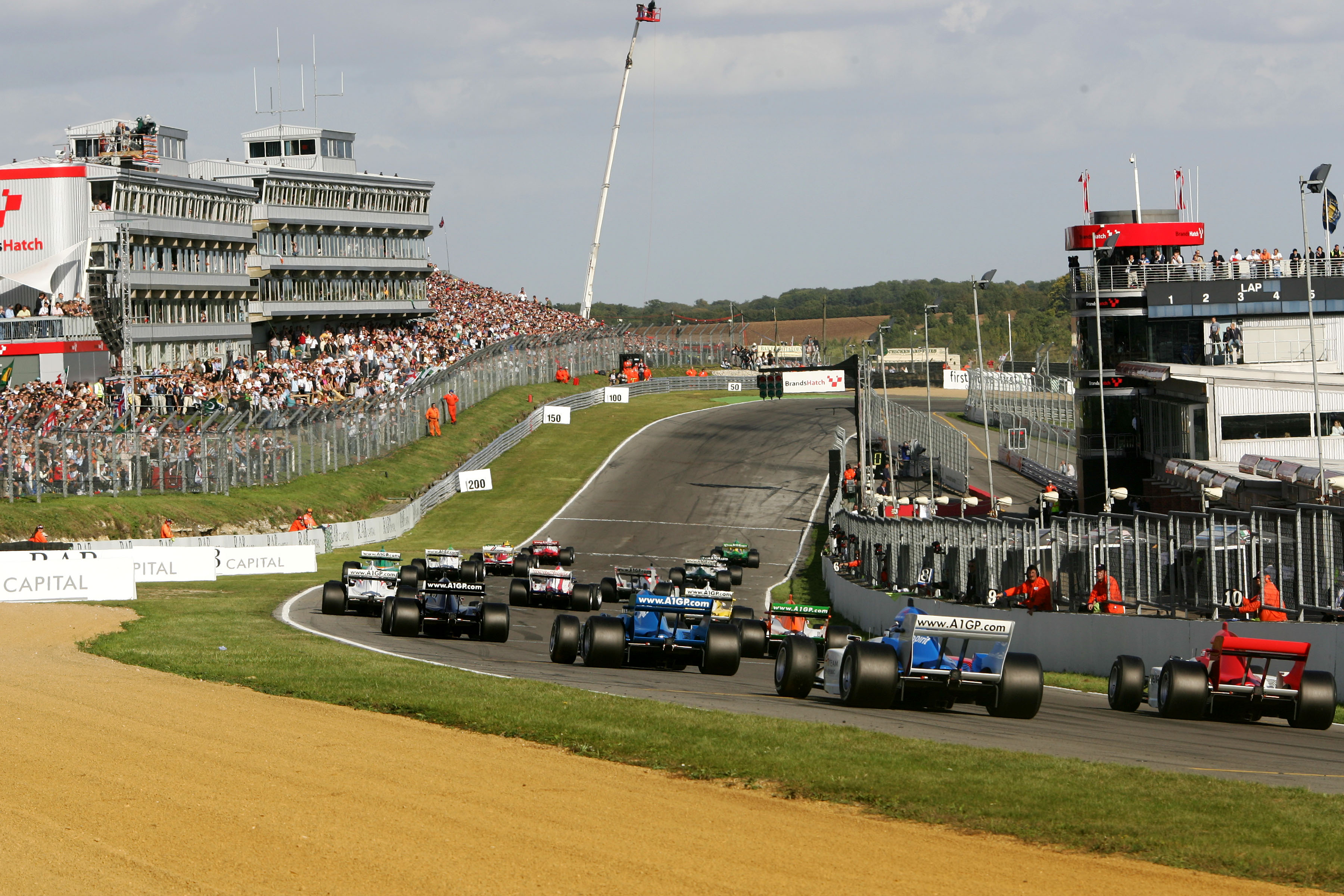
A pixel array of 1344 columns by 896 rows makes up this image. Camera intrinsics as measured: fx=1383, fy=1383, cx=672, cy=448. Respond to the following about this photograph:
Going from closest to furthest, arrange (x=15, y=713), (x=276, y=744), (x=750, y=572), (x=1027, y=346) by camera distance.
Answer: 1. (x=276, y=744)
2. (x=15, y=713)
3. (x=750, y=572)
4. (x=1027, y=346)

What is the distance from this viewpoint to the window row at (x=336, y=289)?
277 feet

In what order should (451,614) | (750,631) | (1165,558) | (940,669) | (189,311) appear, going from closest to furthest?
(940,669)
(1165,558)
(750,631)
(451,614)
(189,311)

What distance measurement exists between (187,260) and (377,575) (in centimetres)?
4971

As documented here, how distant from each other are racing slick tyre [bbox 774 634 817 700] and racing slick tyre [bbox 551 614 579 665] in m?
3.98

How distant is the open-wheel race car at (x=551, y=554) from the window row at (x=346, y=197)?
51.3m

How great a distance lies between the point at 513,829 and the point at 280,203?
264ft

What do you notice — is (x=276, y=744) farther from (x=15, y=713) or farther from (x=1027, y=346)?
(x=1027, y=346)

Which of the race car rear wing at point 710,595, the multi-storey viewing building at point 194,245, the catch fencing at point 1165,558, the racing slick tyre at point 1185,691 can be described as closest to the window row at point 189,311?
the multi-storey viewing building at point 194,245

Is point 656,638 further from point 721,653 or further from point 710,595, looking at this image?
point 710,595

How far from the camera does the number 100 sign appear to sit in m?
60.2

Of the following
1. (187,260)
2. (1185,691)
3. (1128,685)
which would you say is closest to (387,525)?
(187,260)

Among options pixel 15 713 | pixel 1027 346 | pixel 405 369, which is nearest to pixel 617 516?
pixel 405 369

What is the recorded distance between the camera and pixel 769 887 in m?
8.60

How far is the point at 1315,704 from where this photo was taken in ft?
51.4
